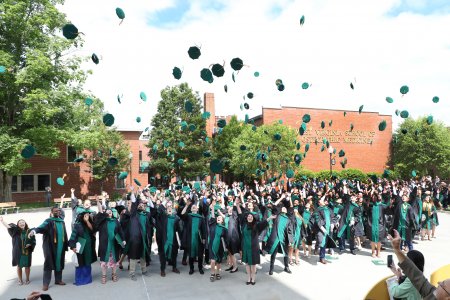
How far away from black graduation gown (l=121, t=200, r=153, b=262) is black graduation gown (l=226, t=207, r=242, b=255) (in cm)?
195

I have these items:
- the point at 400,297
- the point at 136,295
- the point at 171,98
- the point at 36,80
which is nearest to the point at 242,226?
the point at 136,295

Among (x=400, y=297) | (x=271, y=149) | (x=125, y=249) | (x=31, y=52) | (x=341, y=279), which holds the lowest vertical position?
(x=341, y=279)

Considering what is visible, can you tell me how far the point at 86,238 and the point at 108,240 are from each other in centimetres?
48

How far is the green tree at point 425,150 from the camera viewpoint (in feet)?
122

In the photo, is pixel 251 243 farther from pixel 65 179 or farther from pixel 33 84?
pixel 65 179

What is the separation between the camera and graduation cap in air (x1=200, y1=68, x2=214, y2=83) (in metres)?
9.98

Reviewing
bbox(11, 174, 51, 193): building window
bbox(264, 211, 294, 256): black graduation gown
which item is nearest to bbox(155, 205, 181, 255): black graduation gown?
bbox(264, 211, 294, 256): black graduation gown

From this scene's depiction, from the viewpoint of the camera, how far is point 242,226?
822cm

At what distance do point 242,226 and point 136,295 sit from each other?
9.08 feet

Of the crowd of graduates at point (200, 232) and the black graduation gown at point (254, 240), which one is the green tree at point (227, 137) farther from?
the black graduation gown at point (254, 240)

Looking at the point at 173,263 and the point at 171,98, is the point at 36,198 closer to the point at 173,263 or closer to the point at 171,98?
the point at 171,98

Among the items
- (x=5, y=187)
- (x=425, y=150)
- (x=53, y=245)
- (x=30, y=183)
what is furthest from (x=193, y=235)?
(x=425, y=150)

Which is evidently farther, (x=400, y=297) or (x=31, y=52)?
(x=31, y=52)

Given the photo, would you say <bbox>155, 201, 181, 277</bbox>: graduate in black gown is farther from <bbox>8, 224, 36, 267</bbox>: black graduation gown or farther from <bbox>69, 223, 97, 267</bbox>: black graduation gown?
<bbox>8, 224, 36, 267</bbox>: black graduation gown
